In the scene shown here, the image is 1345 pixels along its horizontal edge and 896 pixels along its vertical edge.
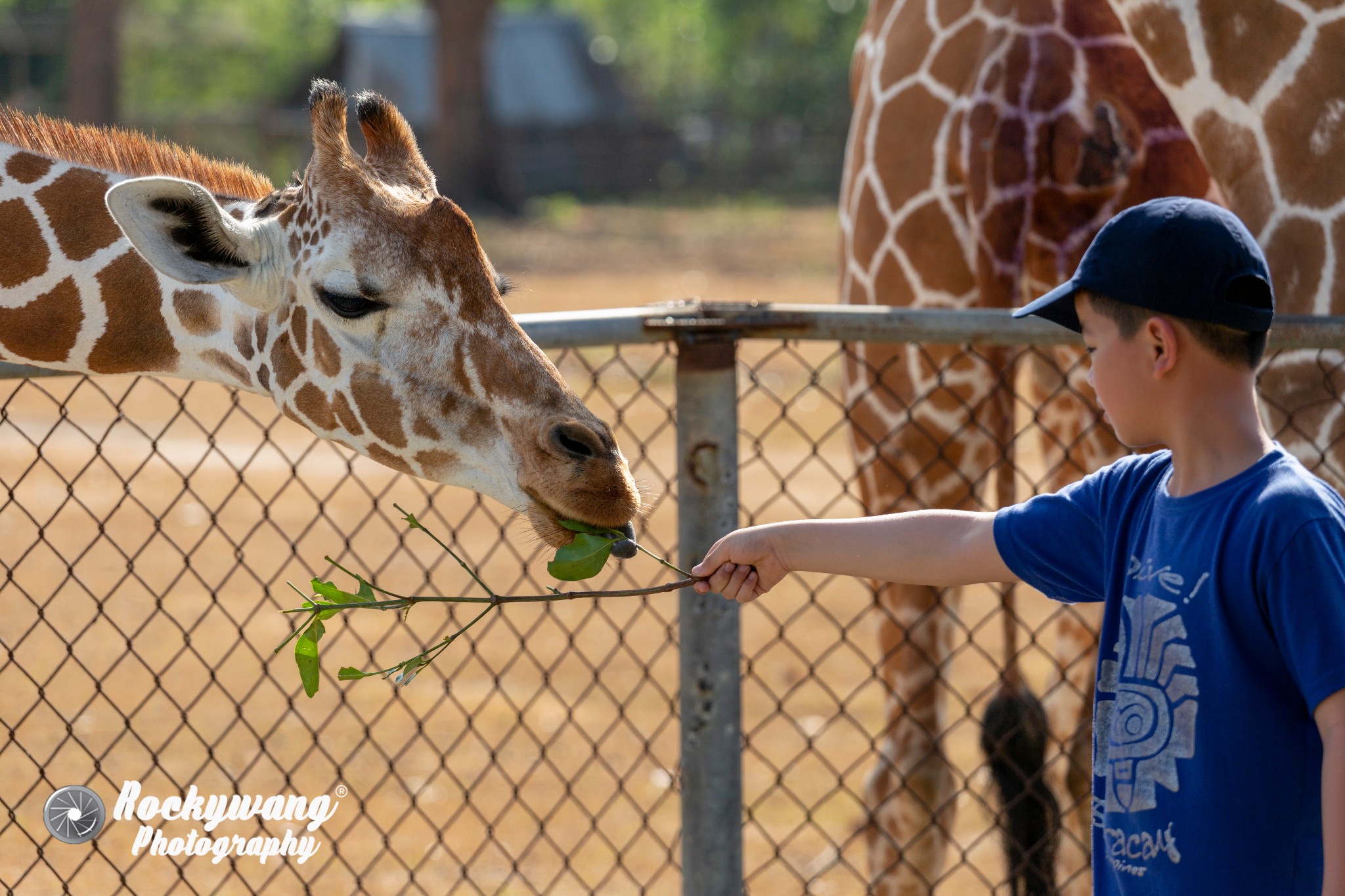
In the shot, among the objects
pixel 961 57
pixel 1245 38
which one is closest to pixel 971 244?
pixel 961 57

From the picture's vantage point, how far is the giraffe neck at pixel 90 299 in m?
2.59

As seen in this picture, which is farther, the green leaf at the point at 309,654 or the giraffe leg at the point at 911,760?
the giraffe leg at the point at 911,760

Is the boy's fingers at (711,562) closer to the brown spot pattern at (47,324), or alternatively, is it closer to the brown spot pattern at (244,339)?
the brown spot pattern at (244,339)

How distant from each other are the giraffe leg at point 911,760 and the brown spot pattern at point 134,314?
1905 millimetres

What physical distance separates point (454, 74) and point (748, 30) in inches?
679

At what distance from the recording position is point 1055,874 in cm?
352

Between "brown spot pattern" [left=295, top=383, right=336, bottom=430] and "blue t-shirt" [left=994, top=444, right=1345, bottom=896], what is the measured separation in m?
1.45

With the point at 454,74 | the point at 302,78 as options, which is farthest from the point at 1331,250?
the point at 302,78

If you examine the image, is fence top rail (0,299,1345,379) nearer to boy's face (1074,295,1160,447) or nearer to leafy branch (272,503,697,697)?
leafy branch (272,503,697,697)

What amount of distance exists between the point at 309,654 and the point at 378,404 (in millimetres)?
531

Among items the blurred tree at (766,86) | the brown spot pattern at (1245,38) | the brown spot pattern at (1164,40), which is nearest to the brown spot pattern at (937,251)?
the brown spot pattern at (1164,40)

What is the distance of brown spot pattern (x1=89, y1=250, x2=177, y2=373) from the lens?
8.52ft

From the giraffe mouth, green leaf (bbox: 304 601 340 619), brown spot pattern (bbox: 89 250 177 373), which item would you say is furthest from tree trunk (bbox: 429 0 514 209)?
green leaf (bbox: 304 601 340 619)

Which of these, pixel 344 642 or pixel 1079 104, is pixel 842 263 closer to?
pixel 1079 104
